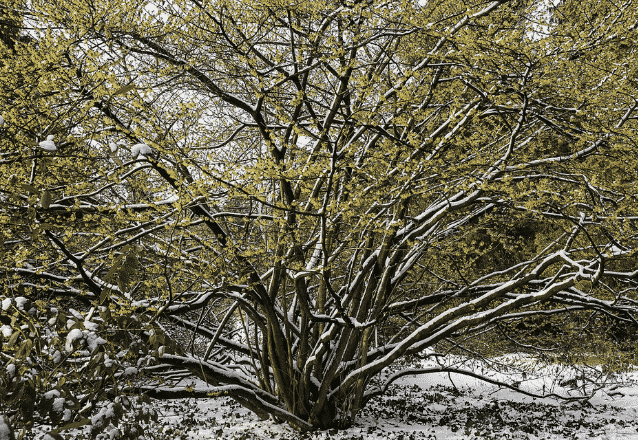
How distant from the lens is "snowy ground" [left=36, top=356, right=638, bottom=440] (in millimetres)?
5354

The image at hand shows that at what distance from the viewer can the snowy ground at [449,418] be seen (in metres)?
5.35

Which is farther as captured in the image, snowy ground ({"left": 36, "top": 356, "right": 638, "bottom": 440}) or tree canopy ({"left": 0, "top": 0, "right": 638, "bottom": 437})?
snowy ground ({"left": 36, "top": 356, "right": 638, "bottom": 440})

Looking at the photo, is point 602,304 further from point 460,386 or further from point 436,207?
point 460,386

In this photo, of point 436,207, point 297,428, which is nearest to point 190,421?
point 297,428

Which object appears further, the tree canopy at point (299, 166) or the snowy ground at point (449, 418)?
the snowy ground at point (449, 418)

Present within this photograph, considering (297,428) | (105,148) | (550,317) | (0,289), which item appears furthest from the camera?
(550,317)

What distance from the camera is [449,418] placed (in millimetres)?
6438

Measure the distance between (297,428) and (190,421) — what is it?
1.72 meters

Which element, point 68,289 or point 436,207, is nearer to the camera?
point 68,289

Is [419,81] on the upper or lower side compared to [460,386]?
upper

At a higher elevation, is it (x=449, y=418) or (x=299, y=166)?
(x=299, y=166)

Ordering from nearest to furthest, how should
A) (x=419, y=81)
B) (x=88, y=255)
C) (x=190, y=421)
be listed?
(x=88, y=255)
(x=419, y=81)
(x=190, y=421)

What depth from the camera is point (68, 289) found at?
5.05 metres

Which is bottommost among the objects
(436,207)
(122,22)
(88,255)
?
(88,255)
